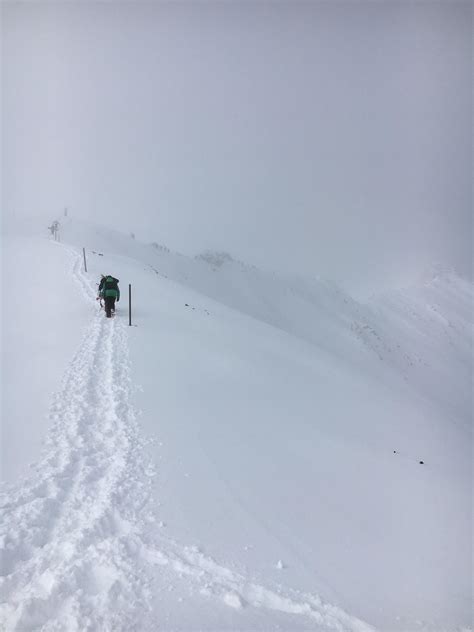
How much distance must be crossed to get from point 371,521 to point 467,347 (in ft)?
180

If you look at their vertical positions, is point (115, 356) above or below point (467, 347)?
above

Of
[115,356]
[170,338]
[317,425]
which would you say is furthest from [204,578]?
[170,338]

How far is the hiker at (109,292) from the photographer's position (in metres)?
15.7

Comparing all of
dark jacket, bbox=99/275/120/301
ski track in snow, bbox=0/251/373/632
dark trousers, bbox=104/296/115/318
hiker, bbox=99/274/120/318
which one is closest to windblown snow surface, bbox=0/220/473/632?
ski track in snow, bbox=0/251/373/632

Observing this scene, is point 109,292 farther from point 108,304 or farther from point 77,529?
point 77,529

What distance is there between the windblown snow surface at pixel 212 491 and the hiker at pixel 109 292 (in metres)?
0.58

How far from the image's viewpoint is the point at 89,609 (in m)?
3.38

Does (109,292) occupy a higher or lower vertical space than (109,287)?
lower

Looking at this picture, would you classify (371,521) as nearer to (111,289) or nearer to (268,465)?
(268,465)

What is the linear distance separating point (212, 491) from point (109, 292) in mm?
11997

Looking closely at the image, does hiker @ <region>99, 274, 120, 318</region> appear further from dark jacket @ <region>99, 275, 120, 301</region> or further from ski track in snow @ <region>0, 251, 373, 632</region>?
ski track in snow @ <region>0, 251, 373, 632</region>

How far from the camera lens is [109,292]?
1585 cm

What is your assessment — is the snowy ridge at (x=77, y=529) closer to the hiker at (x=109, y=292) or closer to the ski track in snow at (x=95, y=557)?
the ski track in snow at (x=95, y=557)

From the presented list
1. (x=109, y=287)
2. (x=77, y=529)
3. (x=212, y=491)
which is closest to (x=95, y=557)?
(x=77, y=529)
